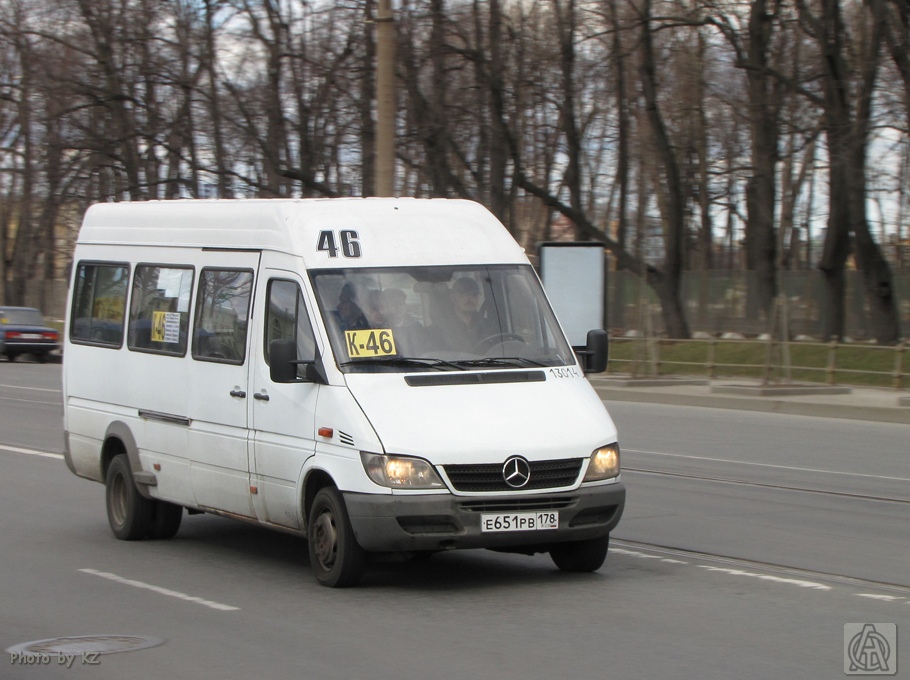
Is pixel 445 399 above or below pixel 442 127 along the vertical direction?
below

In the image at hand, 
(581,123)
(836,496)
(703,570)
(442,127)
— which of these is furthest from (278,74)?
(703,570)

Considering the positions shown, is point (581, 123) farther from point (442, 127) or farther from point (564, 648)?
point (564, 648)

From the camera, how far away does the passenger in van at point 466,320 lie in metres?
8.09

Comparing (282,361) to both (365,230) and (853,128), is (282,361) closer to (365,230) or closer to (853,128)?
(365,230)

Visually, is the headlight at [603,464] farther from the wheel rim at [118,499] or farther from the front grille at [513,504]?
the wheel rim at [118,499]

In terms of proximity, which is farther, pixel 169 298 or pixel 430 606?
pixel 169 298

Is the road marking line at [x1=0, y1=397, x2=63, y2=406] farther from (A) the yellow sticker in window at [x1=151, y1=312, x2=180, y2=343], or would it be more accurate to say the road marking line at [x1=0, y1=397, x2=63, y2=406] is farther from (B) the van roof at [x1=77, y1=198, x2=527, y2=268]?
(B) the van roof at [x1=77, y1=198, x2=527, y2=268]

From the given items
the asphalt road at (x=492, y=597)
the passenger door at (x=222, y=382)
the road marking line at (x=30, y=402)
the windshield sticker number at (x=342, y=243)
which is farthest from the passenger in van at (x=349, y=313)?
the road marking line at (x=30, y=402)

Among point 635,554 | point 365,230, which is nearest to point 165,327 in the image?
point 365,230

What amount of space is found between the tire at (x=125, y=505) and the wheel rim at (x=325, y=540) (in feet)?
7.89

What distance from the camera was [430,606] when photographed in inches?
281

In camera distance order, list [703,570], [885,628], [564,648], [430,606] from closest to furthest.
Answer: [564,648]
[885,628]
[430,606]
[703,570]

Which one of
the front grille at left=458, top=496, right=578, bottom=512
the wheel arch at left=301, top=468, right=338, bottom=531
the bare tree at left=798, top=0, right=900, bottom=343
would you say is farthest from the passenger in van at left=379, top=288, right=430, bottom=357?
the bare tree at left=798, top=0, right=900, bottom=343

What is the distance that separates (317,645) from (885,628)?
Result: 2699 millimetres
